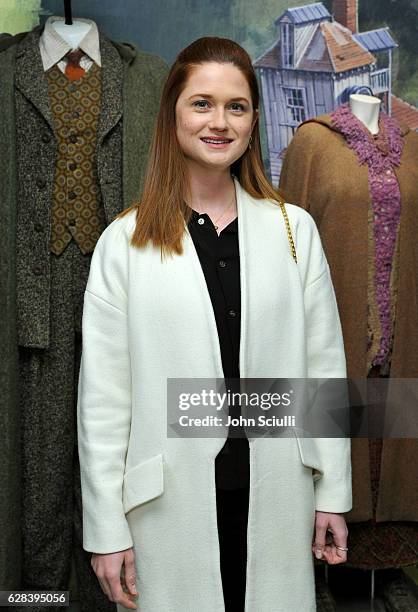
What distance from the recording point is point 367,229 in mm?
2295

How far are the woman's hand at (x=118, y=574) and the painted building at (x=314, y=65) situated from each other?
1.36 meters

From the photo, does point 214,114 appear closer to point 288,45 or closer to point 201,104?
point 201,104

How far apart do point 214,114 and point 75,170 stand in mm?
600

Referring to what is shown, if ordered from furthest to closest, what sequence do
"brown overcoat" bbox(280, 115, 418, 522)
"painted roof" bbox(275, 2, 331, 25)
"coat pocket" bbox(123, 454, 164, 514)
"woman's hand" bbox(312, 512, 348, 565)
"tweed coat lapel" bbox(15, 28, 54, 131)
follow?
"painted roof" bbox(275, 2, 331, 25)
"brown overcoat" bbox(280, 115, 418, 522)
"tweed coat lapel" bbox(15, 28, 54, 131)
"woman's hand" bbox(312, 512, 348, 565)
"coat pocket" bbox(123, 454, 164, 514)

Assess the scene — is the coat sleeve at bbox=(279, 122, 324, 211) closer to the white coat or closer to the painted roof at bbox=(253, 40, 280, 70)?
the painted roof at bbox=(253, 40, 280, 70)

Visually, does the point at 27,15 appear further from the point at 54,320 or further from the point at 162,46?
the point at 54,320

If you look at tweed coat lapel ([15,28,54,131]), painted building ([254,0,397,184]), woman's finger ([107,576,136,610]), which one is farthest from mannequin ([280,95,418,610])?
woman's finger ([107,576,136,610])

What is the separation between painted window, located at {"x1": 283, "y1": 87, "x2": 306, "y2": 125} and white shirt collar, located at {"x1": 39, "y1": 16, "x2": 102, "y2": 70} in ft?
2.14

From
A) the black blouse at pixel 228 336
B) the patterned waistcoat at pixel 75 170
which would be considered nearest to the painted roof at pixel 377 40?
the patterned waistcoat at pixel 75 170

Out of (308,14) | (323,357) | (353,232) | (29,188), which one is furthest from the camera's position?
(308,14)

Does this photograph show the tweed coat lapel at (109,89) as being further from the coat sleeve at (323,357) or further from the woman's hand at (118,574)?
the woman's hand at (118,574)

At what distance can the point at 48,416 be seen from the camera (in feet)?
7.25

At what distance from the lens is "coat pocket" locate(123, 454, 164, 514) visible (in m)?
1.61

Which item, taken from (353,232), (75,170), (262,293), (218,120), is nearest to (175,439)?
(262,293)
